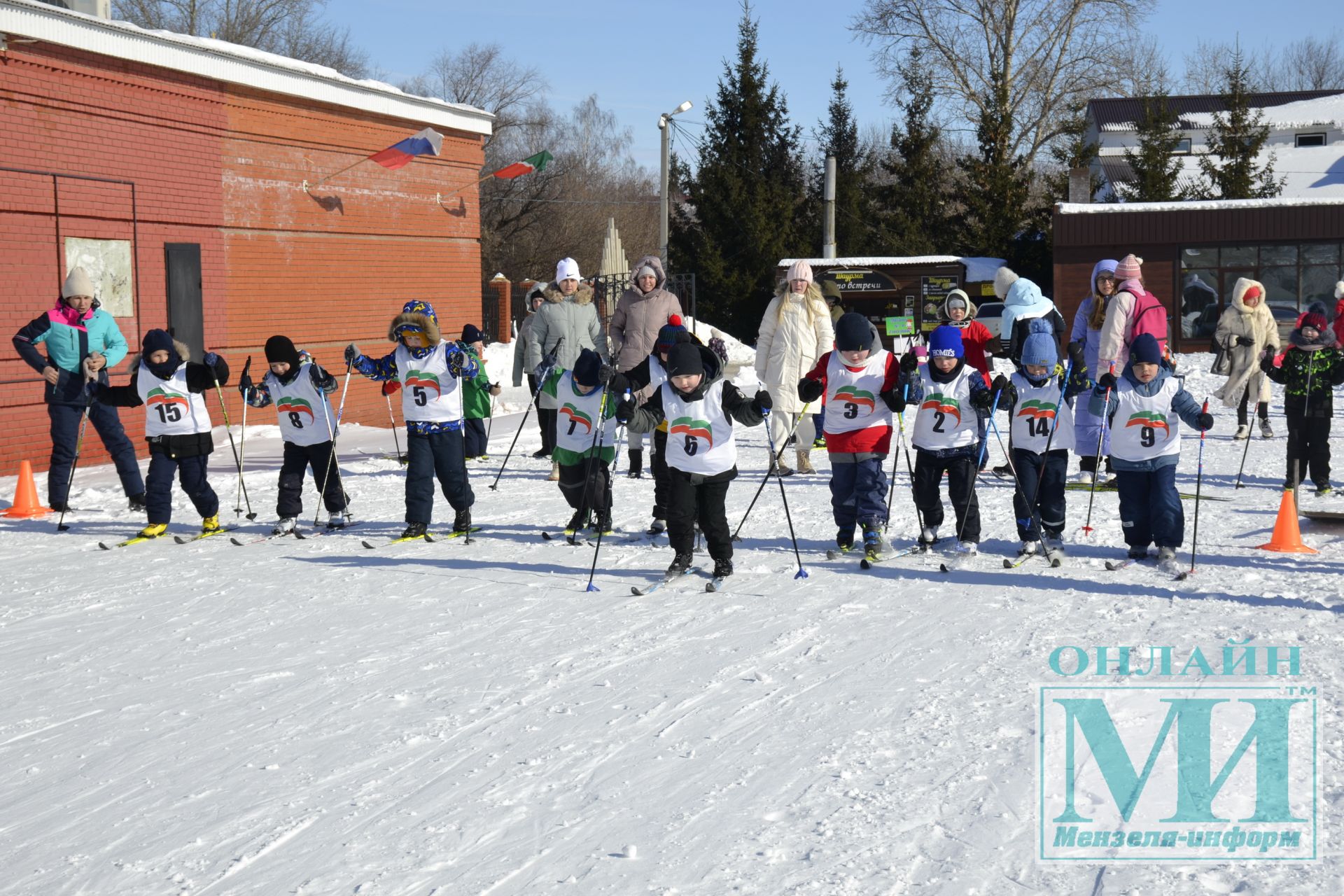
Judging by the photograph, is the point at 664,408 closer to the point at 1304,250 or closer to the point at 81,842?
the point at 81,842

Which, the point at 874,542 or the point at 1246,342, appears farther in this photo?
the point at 1246,342

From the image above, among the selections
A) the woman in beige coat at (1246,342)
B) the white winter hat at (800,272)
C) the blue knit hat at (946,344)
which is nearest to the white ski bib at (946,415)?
the blue knit hat at (946,344)

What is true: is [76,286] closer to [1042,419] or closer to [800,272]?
[800,272]

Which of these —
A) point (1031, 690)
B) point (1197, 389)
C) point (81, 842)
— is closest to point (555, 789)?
point (81, 842)

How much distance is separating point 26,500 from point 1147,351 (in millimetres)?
8227

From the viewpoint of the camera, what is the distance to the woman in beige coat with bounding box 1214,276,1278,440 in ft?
42.0

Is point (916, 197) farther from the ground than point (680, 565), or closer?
farther from the ground

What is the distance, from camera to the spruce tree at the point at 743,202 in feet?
117

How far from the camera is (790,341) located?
435 inches

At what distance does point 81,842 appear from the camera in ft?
12.8

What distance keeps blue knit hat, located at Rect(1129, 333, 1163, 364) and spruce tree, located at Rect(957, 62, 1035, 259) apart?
98.7 ft

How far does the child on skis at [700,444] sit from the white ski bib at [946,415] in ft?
3.84

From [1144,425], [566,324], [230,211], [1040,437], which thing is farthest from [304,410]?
[230,211]

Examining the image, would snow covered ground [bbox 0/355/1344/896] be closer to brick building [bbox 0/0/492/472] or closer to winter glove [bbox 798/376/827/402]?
winter glove [bbox 798/376/827/402]
